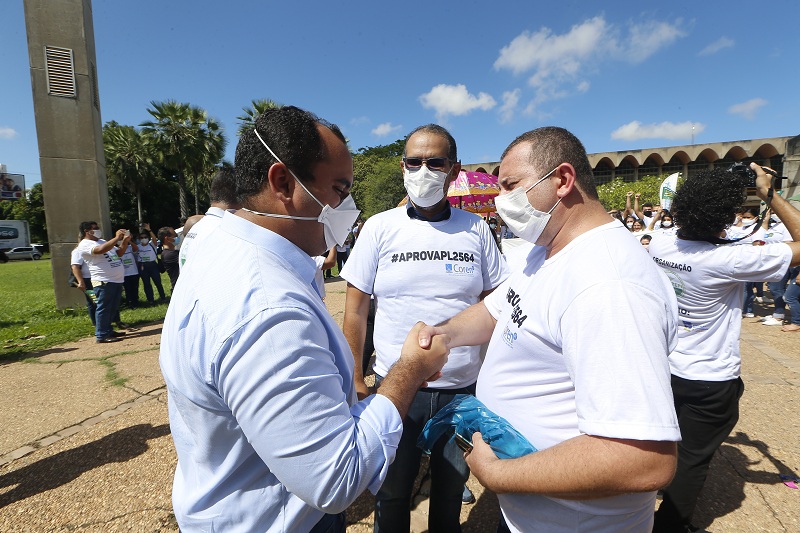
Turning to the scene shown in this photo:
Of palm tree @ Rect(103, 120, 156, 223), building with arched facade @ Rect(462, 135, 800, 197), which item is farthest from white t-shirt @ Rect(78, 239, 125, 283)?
Result: building with arched facade @ Rect(462, 135, 800, 197)

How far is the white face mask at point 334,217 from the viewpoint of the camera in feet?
4.32

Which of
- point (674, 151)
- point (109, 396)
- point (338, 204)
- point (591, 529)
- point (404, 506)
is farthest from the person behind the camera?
point (674, 151)

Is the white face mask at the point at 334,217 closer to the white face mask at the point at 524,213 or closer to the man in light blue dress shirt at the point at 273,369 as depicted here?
the man in light blue dress shirt at the point at 273,369

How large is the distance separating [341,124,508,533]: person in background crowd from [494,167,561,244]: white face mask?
0.81m

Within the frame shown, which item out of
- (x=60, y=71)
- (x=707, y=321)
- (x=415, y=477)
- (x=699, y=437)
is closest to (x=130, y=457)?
(x=415, y=477)

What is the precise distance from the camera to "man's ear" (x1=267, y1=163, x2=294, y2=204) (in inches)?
50.4

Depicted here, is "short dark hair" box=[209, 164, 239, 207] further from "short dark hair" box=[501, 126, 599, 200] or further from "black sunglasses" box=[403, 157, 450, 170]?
"short dark hair" box=[501, 126, 599, 200]

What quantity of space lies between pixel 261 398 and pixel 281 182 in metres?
0.67

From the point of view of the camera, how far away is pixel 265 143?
4.27 feet

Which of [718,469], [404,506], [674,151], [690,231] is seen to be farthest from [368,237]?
[674,151]

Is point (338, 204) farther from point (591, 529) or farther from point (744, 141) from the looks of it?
point (744, 141)

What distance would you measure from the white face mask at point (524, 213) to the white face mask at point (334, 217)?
573mm

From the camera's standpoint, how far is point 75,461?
11.6 ft

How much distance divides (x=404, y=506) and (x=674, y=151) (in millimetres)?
46220
